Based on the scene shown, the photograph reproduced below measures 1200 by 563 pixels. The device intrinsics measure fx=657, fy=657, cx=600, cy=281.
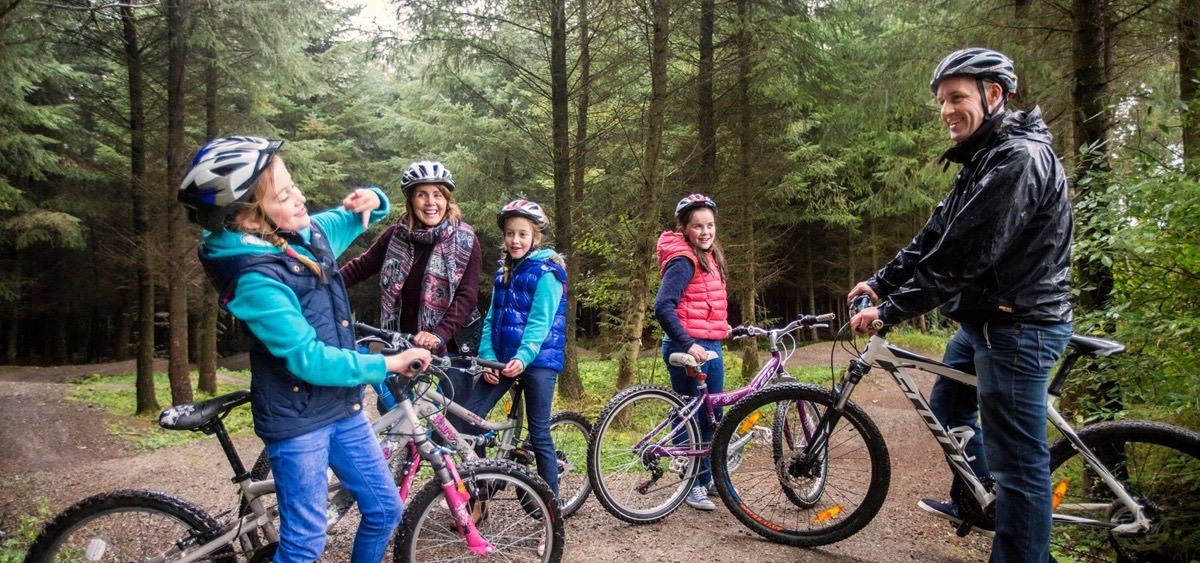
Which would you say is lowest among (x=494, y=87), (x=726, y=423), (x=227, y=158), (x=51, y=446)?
(x=51, y=446)

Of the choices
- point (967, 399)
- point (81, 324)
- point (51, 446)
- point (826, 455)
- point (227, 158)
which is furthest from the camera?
point (81, 324)

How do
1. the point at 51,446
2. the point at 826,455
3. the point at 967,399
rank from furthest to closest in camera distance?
the point at 51,446
the point at 826,455
the point at 967,399

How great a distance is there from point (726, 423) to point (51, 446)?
32.7ft

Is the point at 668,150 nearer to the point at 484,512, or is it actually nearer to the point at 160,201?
the point at 160,201

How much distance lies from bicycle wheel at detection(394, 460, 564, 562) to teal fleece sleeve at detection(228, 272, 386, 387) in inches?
32.6

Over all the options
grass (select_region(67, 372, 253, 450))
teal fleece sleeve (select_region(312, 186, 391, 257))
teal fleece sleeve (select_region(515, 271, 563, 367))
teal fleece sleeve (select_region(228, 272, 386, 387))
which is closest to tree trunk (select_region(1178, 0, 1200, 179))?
teal fleece sleeve (select_region(515, 271, 563, 367))

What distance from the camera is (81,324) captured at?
89.5 ft

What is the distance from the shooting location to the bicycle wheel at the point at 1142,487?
10.0ft

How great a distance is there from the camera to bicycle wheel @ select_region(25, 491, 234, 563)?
252 centimetres

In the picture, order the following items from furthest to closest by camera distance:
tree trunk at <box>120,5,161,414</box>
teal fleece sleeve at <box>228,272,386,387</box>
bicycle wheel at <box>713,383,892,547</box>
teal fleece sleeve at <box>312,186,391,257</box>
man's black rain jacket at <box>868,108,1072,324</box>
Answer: tree trunk at <box>120,5,161,414</box>
bicycle wheel at <box>713,383,892,547</box>
teal fleece sleeve at <box>312,186,391,257</box>
man's black rain jacket at <box>868,108,1072,324</box>
teal fleece sleeve at <box>228,272,386,387</box>

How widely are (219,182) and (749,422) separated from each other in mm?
2980

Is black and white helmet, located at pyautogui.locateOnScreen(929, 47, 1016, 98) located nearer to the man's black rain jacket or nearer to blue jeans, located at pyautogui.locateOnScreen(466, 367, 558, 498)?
the man's black rain jacket

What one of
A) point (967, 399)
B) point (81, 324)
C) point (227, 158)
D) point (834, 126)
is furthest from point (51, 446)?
point (81, 324)

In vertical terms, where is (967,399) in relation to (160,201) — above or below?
below
